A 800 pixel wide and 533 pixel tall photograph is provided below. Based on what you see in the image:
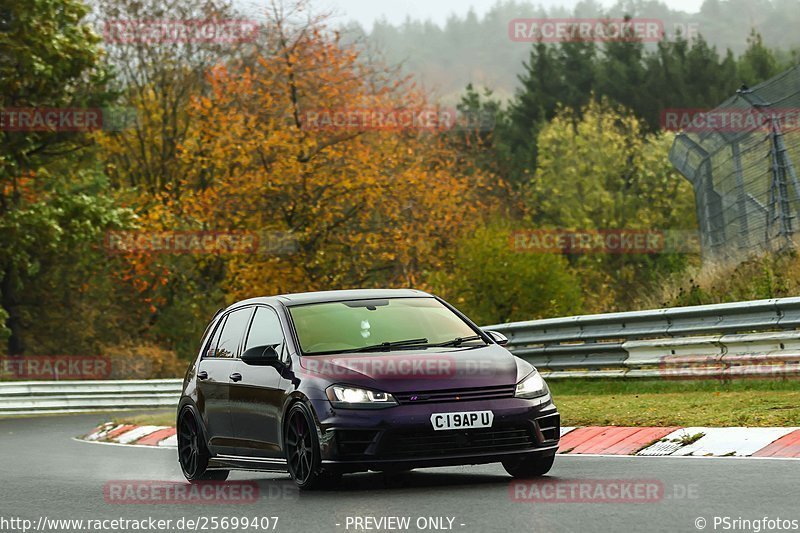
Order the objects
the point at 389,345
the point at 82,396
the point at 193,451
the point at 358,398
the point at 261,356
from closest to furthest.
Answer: the point at 358,398
the point at 389,345
the point at 261,356
the point at 193,451
the point at 82,396

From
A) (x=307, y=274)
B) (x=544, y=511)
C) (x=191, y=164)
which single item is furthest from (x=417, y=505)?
(x=191, y=164)

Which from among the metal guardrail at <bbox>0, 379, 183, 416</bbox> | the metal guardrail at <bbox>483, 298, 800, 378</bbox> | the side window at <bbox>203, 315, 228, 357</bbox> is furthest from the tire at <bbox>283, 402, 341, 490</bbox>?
the metal guardrail at <bbox>0, 379, 183, 416</bbox>

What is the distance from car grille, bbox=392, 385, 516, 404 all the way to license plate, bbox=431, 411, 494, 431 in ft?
0.35

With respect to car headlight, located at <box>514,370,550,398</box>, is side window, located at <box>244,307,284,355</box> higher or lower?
higher

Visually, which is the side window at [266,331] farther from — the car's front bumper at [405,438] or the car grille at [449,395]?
the car grille at [449,395]

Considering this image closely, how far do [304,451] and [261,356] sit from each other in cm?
94

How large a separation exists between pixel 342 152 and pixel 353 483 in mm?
25333

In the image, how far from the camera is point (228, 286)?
121 ft

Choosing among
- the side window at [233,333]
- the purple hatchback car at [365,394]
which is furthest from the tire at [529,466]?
the side window at [233,333]

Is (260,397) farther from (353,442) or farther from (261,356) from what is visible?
(353,442)

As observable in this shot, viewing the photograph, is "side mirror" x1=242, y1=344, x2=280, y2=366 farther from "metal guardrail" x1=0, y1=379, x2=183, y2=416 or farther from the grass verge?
"metal guardrail" x1=0, y1=379, x2=183, y2=416

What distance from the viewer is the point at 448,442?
998cm

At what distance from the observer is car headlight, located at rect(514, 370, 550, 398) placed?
1028cm

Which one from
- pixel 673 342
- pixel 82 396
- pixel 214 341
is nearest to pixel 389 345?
pixel 214 341
